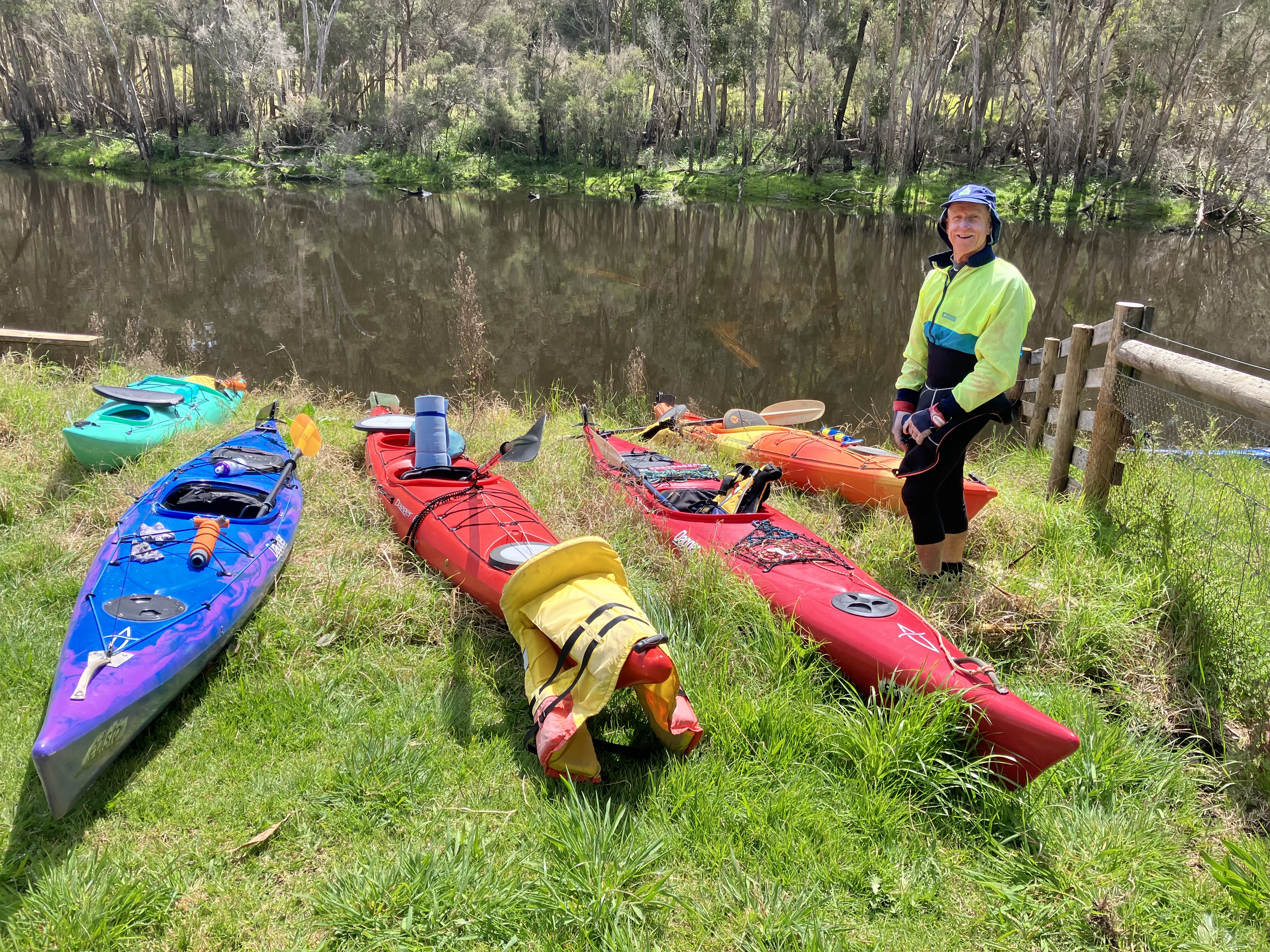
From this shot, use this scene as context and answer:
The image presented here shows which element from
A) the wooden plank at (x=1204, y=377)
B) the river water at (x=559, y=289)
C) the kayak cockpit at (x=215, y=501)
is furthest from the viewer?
the river water at (x=559, y=289)

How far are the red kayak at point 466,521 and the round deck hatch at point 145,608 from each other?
1170 millimetres

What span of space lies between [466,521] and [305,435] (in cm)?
152

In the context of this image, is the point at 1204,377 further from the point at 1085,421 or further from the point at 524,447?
the point at 524,447

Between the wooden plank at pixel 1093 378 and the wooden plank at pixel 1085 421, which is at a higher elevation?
the wooden plank at pixel 1093 378

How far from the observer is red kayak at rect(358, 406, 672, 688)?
11.5 ft

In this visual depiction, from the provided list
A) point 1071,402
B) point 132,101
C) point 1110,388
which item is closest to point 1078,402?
point 1071,402

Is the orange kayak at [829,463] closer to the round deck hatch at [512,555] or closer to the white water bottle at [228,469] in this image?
the round deck hatch at [512,555]

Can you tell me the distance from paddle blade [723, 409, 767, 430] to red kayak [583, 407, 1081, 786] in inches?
71.2

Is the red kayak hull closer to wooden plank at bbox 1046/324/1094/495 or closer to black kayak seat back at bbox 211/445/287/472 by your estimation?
black kayak seat back at bbox 211/445/287/472

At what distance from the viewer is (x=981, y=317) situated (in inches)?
129

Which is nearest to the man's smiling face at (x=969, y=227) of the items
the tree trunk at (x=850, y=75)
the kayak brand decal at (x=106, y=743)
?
the kayak brand decal at (x=106, y=743)

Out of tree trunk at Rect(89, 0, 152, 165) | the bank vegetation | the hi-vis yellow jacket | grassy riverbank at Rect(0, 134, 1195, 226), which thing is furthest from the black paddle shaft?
tree trunk at Rect(89, 0, 152, 165)

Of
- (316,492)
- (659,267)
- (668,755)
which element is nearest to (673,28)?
(659,267)

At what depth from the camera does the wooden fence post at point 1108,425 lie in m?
4.25
